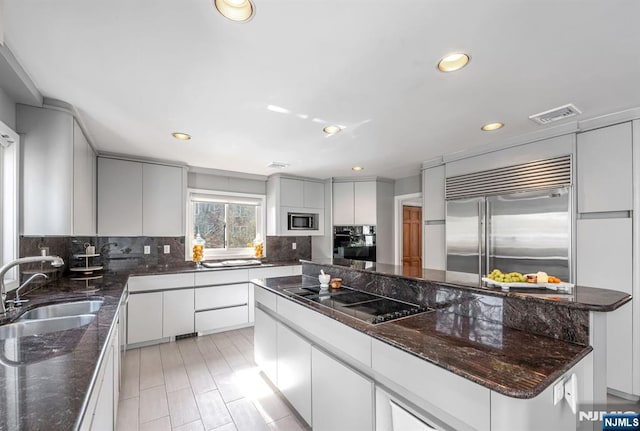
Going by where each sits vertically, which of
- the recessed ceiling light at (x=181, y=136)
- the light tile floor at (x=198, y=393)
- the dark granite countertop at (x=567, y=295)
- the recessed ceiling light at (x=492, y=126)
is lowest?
the light tile floor at (x=198, y=393)

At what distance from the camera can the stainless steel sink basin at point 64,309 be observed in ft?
6.00

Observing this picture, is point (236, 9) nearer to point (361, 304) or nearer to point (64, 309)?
point (361, 304)

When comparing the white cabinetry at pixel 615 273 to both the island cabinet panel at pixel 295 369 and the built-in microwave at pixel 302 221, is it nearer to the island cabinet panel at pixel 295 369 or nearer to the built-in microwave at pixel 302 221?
the island cabinet panel at pixel 295 369

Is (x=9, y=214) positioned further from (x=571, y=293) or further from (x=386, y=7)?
(x=571, y=293)

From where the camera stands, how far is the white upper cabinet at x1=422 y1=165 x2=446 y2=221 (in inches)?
144

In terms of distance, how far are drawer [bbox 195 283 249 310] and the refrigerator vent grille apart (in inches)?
119

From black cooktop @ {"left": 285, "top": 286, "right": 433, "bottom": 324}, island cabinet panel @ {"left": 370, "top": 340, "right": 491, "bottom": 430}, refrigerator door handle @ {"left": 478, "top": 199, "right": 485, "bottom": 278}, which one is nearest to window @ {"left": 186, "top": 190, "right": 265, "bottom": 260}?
black cooktop @ {"left": 285, "top": 286, "right": 433, "bottom": 324}

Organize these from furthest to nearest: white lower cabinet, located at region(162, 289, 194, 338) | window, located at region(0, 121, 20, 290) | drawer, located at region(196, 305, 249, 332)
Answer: drawer, located at region(196, 305, 249, 332) → white lower cabinet, located at region(162, 289, 194, 338) → window, located at region(0, 121, 20, 290)

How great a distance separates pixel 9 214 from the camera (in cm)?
196

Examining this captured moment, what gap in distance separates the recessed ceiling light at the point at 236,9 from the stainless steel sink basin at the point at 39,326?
193 centimetres

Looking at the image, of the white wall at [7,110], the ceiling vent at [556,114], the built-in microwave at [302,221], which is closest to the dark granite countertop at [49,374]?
the white wall at [7,110]

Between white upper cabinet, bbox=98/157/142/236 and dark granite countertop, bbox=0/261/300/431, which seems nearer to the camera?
dark granite countertop, bbox=0/261/300/431

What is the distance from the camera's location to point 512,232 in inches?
114

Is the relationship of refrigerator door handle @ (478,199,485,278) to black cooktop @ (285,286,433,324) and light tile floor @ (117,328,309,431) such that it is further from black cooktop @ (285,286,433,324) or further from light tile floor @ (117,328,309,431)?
light tile floor @ (117,328,309,431)
